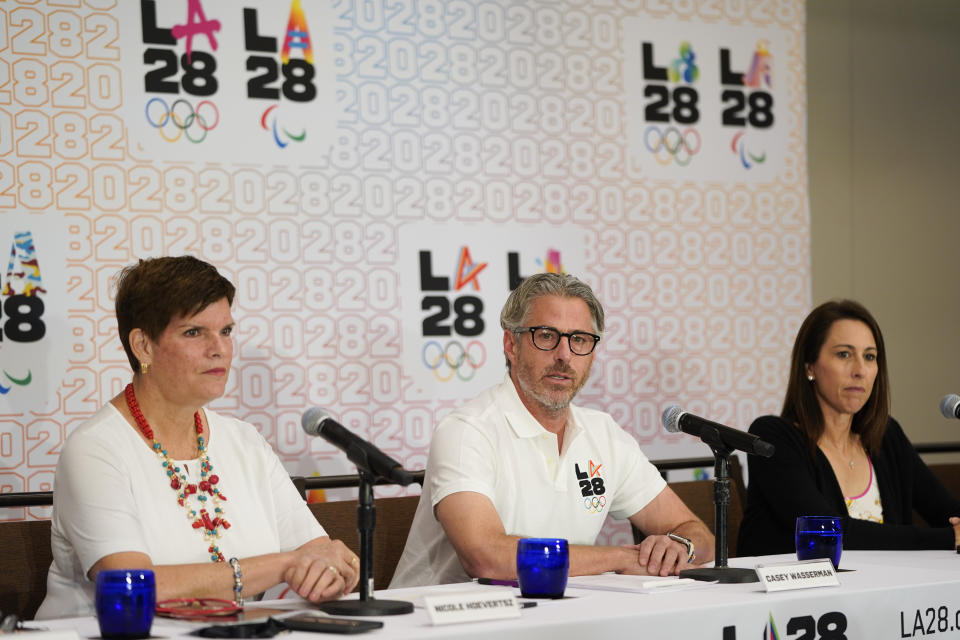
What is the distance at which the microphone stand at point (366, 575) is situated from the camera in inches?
70.0

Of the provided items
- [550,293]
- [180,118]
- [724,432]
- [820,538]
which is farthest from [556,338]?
[180,118]

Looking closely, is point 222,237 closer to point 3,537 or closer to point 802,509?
point 3,537

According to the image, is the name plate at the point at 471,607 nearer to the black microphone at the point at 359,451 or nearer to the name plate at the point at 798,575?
the black microphone at the point at 359,451

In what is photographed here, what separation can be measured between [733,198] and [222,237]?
1792mm

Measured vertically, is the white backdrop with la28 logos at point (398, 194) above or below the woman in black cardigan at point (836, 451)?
above

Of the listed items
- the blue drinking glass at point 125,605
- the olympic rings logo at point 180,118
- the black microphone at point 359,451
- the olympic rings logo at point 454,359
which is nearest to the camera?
the blue drinking glass at point 125,605

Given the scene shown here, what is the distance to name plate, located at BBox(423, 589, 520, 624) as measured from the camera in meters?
1.65

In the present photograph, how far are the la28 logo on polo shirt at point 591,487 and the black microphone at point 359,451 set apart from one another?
942mm

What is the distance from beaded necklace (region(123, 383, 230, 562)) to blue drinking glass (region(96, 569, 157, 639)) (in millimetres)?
691

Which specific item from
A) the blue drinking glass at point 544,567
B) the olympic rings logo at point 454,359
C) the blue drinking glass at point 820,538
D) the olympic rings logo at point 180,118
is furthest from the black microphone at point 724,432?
the olympic rings logo at point 180,118

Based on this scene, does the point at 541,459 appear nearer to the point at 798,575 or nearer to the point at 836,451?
the point at 798,575

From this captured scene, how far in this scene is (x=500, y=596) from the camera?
5.63 ft

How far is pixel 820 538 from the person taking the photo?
7.26 feet

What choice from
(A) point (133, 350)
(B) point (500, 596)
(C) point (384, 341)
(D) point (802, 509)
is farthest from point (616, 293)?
(B) point (500, 596)
